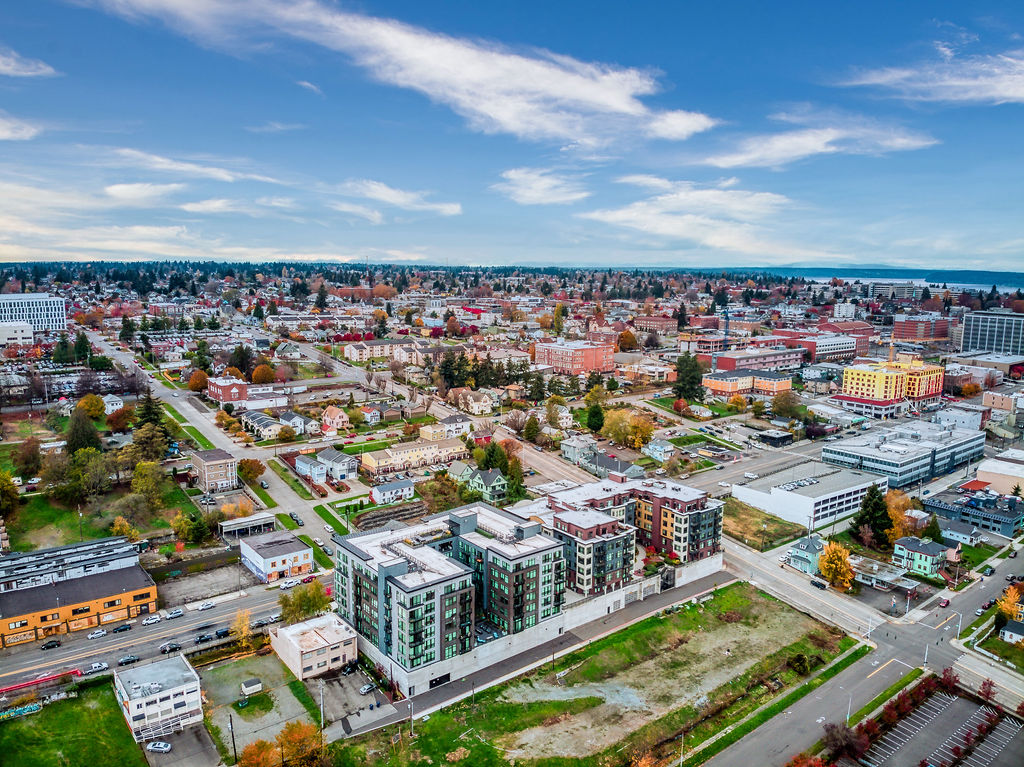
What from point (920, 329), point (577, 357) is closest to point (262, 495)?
point (577, 357)

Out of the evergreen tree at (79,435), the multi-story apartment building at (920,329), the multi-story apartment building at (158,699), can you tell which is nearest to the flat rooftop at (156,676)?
the multi-story apartment building at (158,699)

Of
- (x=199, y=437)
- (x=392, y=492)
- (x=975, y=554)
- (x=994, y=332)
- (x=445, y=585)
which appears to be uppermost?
(x=994, y=332)

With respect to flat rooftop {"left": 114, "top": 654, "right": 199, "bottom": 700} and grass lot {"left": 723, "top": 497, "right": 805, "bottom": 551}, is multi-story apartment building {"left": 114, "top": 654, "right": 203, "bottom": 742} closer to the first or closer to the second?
flat rooftop {"left": 114, "top": 654, "right": 199, "bottom": 700}

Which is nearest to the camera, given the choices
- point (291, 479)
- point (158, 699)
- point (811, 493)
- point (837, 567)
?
point (158, 699)

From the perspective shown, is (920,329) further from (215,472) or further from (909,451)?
(215,472)

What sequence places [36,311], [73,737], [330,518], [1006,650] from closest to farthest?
1. [73,737]
2. [1006,650]
3. [330,518]
4. [36,311]

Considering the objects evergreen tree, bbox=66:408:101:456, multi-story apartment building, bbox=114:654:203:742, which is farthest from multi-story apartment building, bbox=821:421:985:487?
evergreen tree, bbox=66:408:101:456
